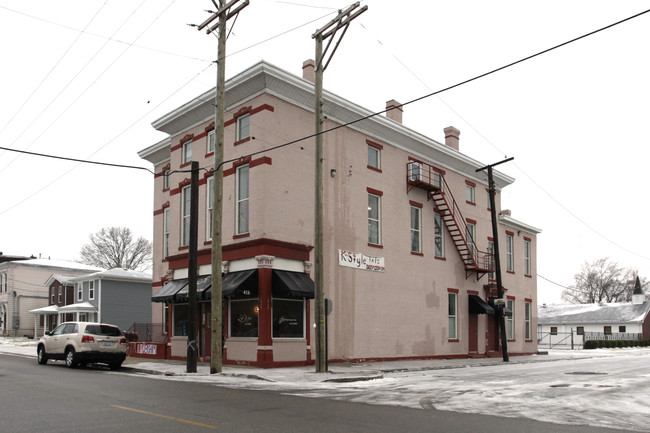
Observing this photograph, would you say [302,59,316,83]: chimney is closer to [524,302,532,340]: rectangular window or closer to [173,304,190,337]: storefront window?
[173,304,190,337]: storefront window

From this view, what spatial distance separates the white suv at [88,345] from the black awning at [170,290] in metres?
3.17

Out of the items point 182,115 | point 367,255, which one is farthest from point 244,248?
point 182,115

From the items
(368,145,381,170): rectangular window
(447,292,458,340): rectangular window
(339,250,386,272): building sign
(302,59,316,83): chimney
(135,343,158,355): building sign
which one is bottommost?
(135,343,158,355): building sign

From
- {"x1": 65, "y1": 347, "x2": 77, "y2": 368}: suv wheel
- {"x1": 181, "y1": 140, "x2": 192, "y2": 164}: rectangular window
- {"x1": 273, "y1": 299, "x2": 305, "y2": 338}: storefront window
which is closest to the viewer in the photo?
{"x1": 65, "y1": 347, "x2": 77, "y2": 368}: suv wheel

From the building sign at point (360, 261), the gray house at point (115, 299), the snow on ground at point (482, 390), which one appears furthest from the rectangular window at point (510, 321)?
the gray house at point (115, 299)

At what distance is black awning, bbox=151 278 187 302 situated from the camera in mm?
24156

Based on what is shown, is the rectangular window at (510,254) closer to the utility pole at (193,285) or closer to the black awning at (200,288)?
the black awning at (200,288)

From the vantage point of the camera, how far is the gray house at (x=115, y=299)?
4522 centimetres

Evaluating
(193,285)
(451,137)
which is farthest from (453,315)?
(193,285)

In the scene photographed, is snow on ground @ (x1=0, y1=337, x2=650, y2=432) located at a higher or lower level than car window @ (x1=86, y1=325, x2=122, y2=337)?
lower

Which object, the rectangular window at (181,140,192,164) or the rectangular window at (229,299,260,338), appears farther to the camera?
the rectangular window at (181,140,192,164)

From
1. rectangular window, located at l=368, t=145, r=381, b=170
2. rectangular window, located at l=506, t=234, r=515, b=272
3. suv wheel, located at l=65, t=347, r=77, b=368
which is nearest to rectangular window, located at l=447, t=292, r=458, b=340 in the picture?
rectangular window, located at l=506, t=234, r=515, b=272

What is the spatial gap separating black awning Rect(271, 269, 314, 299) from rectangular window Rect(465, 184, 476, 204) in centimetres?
1448

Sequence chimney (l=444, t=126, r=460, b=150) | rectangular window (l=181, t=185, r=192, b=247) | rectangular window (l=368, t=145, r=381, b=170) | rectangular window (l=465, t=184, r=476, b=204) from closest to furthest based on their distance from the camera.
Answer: rectangular window (l=181, t=185, r=192, b=247) < rectangular window (l=368, t=145, r=381, b=170) < rectangular window (l=465, t=184, r=476, b=204) < chimney (l=444, t=126, r=460, b=150)
